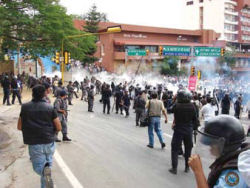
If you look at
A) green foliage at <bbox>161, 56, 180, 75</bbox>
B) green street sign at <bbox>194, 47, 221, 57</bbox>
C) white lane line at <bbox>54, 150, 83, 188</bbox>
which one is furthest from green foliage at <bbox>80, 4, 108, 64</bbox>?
white lane line at <bbox>54, 150, 83, 188</bbox>

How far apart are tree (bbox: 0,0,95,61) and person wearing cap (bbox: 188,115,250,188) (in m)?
20.1

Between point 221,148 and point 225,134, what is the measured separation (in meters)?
0.10

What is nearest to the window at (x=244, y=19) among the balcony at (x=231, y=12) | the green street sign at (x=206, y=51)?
the balcony at (x=231, y=12)

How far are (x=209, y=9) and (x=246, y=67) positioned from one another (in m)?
20.0

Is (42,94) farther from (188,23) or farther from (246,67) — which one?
(188,23)

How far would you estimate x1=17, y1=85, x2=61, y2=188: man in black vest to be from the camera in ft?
14.1

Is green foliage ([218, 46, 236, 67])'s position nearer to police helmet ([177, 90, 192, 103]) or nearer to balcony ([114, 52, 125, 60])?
balcony ([114, 52, 125, 60])

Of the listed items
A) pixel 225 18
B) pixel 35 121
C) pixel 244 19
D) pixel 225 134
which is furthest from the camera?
pixel 244 19

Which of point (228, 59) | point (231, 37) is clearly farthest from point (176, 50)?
point (231, 37)

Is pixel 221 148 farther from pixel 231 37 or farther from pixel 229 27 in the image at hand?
pixel 229 27

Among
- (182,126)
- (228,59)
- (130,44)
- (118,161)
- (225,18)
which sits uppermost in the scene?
(225,18)

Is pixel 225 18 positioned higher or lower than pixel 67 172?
higher

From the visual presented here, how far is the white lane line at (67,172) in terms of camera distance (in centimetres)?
535

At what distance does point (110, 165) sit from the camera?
6500mm
